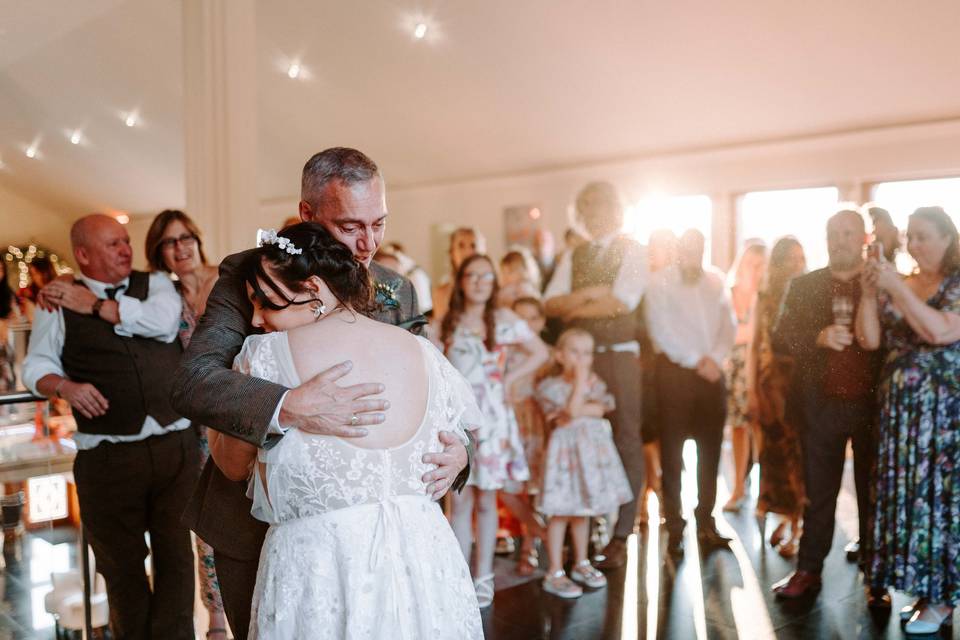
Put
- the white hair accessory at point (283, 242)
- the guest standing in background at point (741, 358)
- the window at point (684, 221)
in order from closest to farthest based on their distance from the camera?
the white hair accessory at point (283, 242) < the guest standing in background at point (741, 358) < the window at point (684, 221)

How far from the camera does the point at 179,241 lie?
321 centimetres

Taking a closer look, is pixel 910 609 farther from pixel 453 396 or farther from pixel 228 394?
pixel 228 394

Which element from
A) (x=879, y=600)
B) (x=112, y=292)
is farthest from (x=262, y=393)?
(x=879, y=600)

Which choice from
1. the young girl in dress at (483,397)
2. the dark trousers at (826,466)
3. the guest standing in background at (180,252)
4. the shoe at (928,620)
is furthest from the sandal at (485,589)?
the shoe at (928,620)

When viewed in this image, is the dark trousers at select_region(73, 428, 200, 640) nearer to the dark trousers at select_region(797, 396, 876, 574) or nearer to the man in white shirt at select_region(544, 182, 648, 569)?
the man in white shirt at select_region(544, 182, 648, 569)

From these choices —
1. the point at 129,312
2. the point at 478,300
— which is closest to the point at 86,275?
the point at 129,312

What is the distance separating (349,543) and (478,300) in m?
2.08

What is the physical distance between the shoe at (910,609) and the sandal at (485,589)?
1.58 metres

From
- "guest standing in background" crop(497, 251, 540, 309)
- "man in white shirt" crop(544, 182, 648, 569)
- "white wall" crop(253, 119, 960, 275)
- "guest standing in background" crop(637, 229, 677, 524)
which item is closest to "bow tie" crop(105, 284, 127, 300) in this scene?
"white wall" crop(253, 119, 960, 275)

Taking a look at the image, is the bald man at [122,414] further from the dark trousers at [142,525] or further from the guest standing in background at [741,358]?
the guest standing in background at [741,358]

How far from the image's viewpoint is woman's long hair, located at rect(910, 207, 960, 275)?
289 centimetres

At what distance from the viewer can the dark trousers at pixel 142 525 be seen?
2.73 metres

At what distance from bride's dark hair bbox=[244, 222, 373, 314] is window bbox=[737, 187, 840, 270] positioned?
2312 mm

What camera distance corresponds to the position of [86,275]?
2.82 metres
